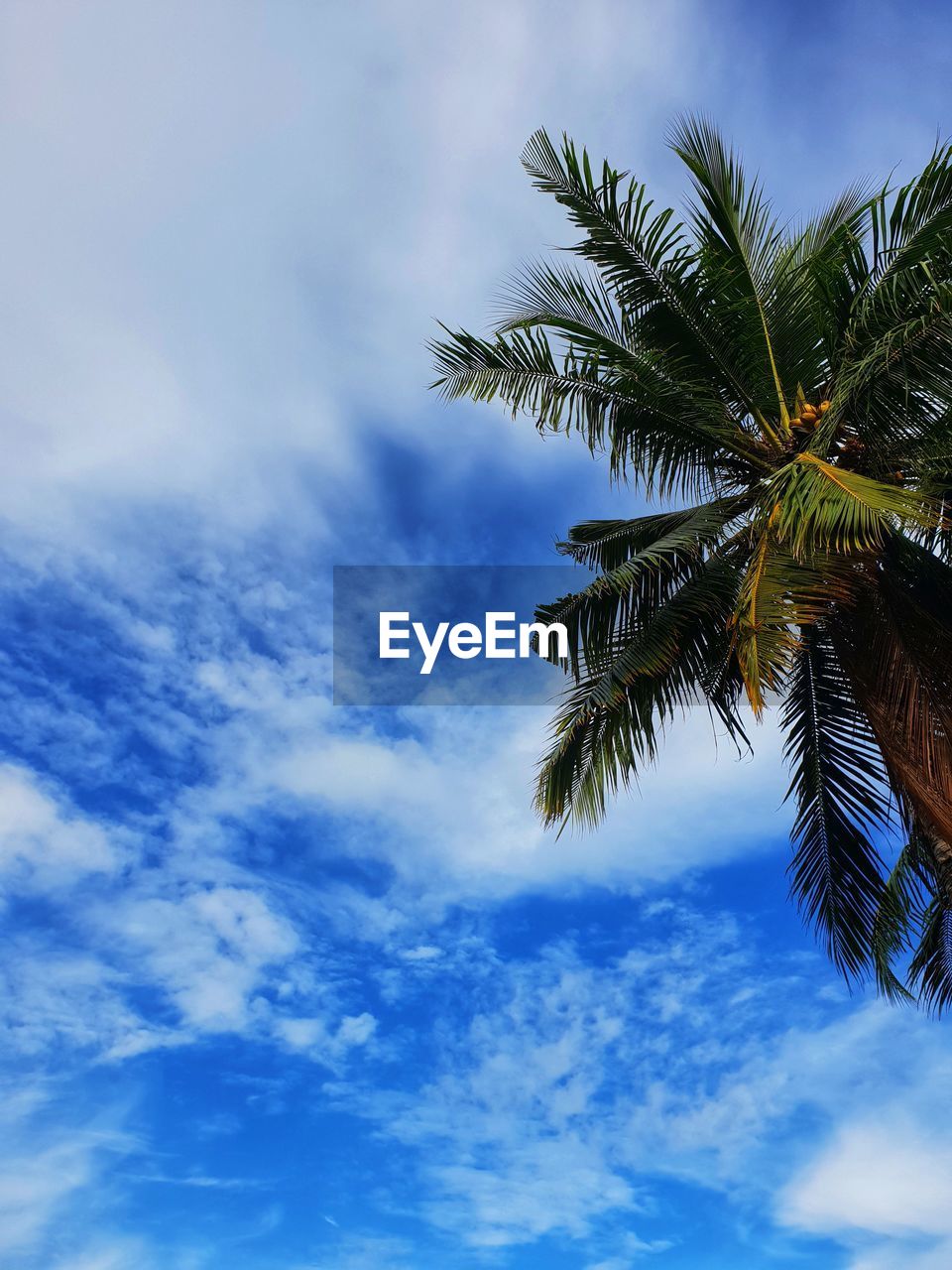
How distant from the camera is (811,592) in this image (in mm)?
10023

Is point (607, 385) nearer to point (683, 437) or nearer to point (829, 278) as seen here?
point (683, 437)

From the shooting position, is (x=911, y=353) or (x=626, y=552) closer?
(x=911, y=353)

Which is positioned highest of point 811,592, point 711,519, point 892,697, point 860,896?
point 711,519

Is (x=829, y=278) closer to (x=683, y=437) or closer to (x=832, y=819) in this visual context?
(x=683, y=437)

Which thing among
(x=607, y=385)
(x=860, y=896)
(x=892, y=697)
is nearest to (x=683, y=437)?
(x=607, y=385)

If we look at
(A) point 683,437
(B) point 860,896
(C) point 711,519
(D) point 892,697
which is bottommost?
(B) point 860,896

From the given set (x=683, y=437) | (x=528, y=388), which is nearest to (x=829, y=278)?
(x=683, y=437)

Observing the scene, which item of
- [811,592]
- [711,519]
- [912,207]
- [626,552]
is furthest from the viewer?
[626,552]

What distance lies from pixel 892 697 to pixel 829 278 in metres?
4.28

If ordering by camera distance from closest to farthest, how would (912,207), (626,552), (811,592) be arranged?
(811,592)
(912,207)
(626,552)

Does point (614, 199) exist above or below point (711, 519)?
above

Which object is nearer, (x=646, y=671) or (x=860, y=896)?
(x=646, y=671)

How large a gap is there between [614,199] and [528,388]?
2107mm

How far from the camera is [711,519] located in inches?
461
